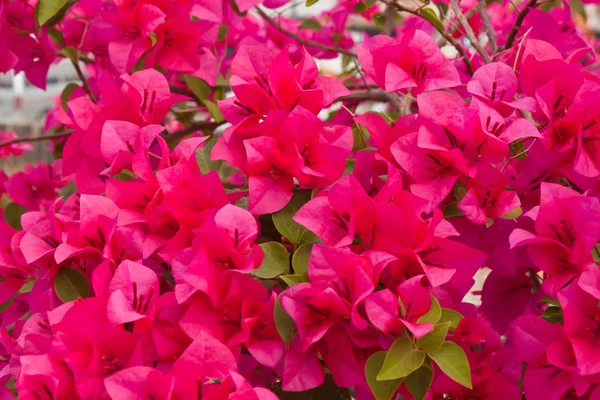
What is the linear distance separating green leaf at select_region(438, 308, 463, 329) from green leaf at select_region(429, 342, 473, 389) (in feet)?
0.09

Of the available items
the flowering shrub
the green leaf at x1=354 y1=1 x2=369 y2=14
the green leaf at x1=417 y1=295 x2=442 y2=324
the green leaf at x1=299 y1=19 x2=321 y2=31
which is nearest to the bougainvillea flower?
the flowering shrub

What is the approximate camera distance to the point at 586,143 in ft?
1.87

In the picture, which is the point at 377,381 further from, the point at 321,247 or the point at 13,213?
Answer: the point at 13,213

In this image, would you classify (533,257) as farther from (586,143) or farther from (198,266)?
(198,266)

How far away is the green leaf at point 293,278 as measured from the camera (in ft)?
1.65

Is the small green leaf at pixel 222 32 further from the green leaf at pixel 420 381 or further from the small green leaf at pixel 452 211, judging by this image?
the green leaf at pixel 420 381

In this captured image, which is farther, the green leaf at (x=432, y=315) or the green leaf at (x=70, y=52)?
the green leaf at (x=70, y=52)

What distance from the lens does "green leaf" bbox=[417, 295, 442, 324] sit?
0.48 meters

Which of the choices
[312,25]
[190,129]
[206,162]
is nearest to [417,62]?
[206,162]

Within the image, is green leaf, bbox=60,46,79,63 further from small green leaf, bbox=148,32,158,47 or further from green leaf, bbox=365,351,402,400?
green leaf, bbox=365,351,402,400

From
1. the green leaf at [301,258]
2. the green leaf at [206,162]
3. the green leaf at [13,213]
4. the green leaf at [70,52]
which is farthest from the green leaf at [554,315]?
the green leaf at [13,213]

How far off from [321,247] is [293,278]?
1.6 inches

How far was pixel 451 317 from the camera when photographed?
0.51 metres

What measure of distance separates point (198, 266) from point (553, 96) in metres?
0.33
